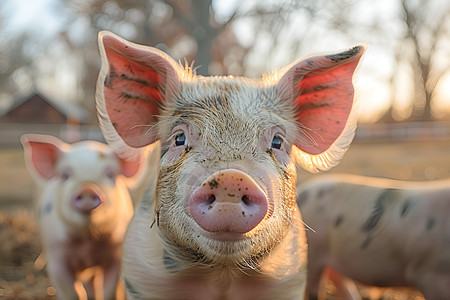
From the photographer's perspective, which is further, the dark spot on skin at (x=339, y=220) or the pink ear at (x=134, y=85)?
the dark spot on skin at (x=339, y=220)

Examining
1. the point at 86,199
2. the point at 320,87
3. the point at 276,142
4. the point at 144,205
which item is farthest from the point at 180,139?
the point at 86,199

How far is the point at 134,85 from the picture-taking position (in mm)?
1701

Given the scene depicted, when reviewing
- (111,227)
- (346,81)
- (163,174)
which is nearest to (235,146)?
(163,174)

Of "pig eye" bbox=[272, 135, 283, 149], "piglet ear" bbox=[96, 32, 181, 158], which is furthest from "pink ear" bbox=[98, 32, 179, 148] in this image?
"pig eye" bbox=[272, 135, 283, 149]

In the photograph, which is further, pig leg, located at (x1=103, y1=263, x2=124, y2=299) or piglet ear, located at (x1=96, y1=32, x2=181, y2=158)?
pig leg, located at (x1=103, y1=263, x2=124, y2=299)

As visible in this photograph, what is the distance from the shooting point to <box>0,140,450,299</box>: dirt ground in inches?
125

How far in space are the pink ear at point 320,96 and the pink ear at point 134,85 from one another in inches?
20.8

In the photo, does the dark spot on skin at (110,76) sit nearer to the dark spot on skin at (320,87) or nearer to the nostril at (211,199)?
the nostril at (211,199)

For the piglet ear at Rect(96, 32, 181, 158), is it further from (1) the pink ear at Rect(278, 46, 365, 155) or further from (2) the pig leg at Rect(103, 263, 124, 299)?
(2) the pig leg at Rect(103, 263, 124, 299)

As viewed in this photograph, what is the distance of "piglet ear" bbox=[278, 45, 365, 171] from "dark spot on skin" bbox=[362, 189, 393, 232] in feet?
2.43

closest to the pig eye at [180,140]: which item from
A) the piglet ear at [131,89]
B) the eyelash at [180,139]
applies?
the eyelash at [180,139]

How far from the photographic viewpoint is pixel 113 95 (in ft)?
5.54

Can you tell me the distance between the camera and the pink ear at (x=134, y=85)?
1.54m

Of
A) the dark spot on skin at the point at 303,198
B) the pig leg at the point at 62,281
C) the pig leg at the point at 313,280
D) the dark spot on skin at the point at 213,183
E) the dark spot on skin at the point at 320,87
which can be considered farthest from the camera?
the dark spot on skin at the point at 303,198
